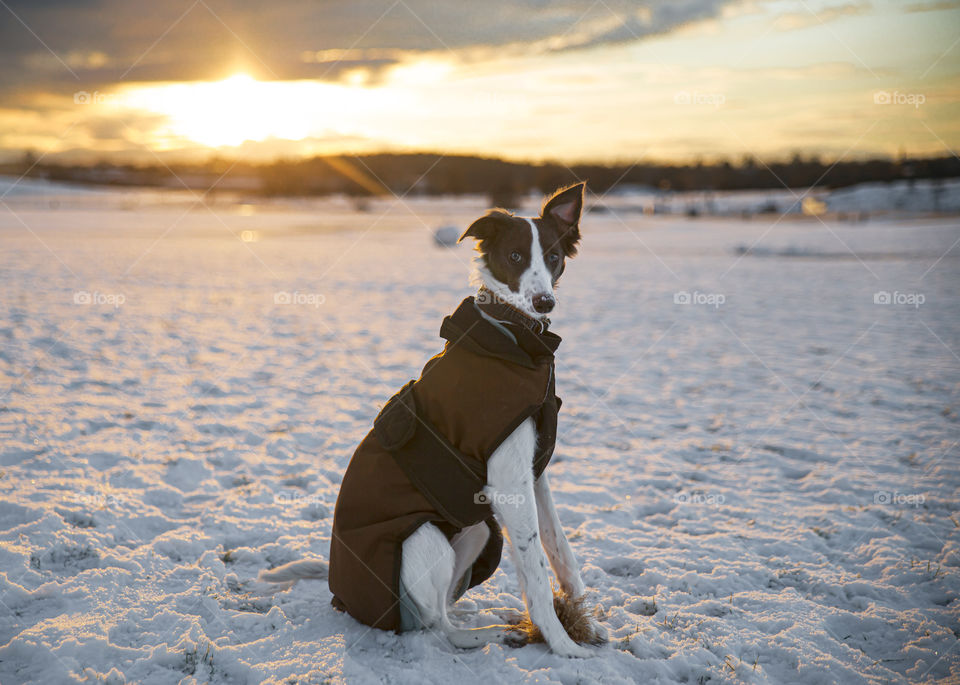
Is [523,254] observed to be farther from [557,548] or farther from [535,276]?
[557,548]

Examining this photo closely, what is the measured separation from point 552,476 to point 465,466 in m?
2.81

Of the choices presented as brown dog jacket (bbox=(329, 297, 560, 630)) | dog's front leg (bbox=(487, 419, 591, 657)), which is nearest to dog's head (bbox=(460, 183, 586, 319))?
brown dog jacket (bbox=(329, 297, 560, 630))

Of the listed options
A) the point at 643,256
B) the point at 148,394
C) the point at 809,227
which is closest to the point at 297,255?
the point at 643,256

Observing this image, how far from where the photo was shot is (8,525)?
4473 mm

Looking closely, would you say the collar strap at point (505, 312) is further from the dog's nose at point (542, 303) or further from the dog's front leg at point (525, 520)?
the dog's front leg at point (525, 520)

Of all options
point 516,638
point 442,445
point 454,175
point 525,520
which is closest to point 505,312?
point 442,445

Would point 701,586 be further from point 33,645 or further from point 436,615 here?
point 33,645

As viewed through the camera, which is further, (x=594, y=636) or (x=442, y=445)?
(x=594, y=636)

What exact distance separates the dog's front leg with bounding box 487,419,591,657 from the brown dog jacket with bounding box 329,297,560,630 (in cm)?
8

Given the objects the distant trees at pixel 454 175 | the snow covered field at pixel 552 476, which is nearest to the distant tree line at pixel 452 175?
the distant trees at pixel 454 175

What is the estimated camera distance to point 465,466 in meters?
3.47

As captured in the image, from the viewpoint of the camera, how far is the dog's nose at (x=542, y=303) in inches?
142

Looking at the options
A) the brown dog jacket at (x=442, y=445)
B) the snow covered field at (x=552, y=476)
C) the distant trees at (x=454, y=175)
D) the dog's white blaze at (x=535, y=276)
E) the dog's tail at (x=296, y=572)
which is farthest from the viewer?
the distant trees at (x=454, y=175)

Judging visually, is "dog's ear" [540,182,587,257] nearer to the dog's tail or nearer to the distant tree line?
the dog's tail
